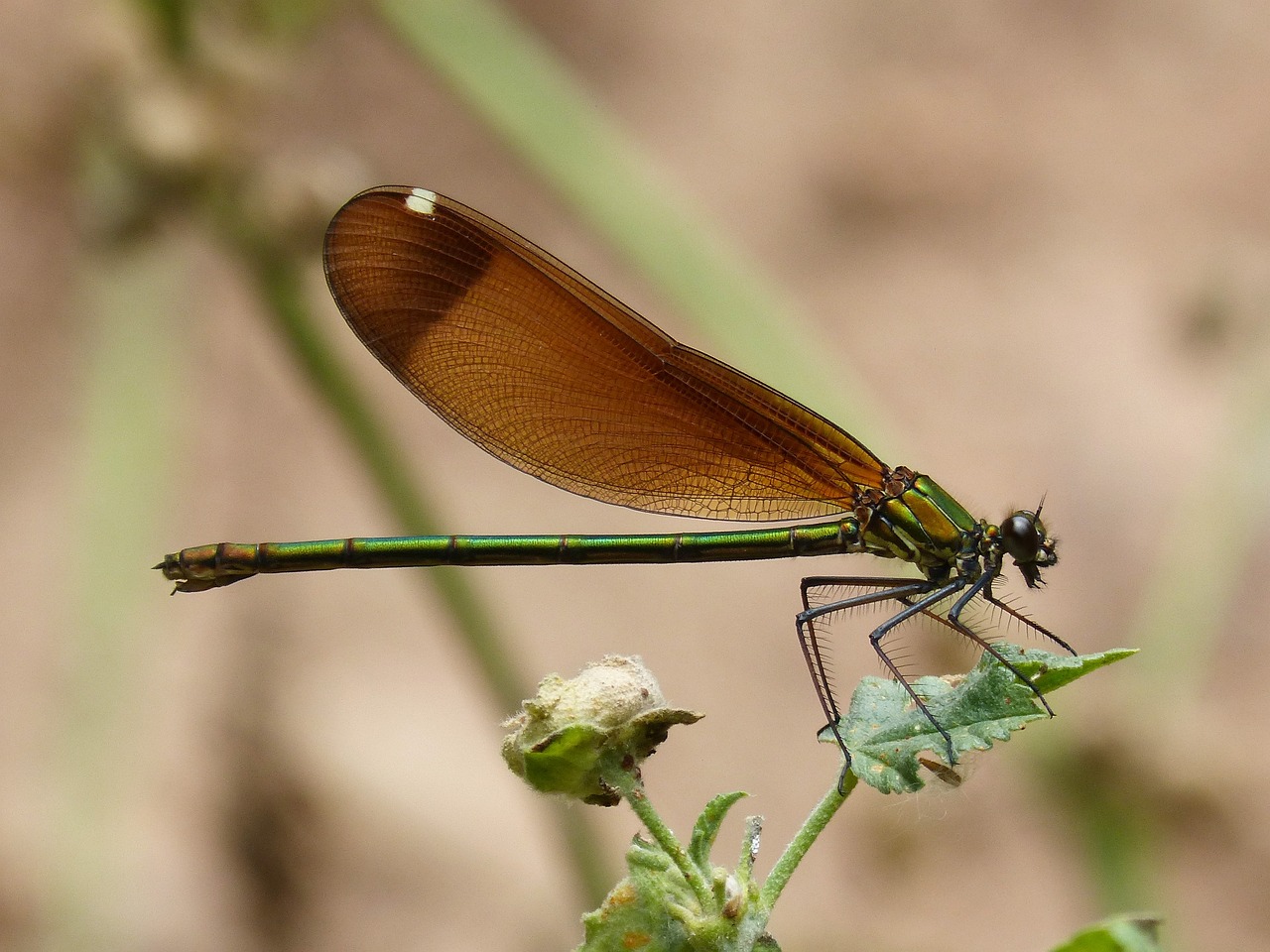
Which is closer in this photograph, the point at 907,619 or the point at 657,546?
the point at 907,619

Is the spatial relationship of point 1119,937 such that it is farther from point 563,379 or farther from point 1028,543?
point 563,379

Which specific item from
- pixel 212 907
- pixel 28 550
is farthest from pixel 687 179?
pixel 212 907

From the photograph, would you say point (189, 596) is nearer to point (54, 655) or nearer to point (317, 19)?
point (54, 655)

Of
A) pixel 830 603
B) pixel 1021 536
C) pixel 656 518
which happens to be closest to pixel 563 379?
pixel 830 603

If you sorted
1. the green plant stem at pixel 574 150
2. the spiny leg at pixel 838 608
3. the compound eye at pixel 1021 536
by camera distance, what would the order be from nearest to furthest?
the spiny leg at pixel 838 608, the compound eye at pixel 1021 536, the green plant stem at pixel 574 150

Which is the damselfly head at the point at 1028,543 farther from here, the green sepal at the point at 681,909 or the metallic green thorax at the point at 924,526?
the green sepal at the point at 681,909

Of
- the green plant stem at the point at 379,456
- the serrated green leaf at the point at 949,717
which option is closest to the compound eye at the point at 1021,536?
the serrated green leaf at the point at 949,717
